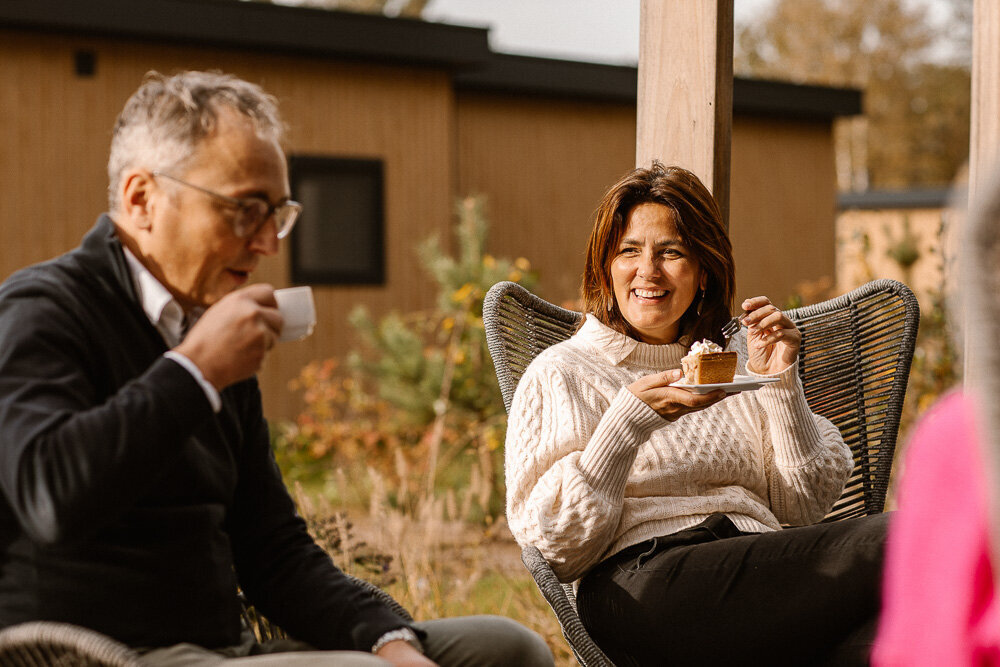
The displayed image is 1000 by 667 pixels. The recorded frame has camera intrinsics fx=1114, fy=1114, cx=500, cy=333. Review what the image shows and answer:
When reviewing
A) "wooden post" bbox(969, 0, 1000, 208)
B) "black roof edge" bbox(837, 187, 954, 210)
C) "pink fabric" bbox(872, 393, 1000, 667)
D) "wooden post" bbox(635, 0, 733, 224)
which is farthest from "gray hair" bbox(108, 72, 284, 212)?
"black roof edge" bbox(837, 187, 954, 210)

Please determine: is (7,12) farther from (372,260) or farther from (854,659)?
(854,659)

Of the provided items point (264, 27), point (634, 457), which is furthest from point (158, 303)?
point (264, 27)

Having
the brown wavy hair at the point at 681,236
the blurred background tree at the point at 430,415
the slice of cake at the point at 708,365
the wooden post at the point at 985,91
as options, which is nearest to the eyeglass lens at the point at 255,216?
the slice of cake at the point at 708,365

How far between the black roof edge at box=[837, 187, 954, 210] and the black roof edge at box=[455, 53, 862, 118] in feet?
23.6

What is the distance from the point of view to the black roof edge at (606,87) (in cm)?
1090

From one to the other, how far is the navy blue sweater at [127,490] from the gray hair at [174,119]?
5.2 inches

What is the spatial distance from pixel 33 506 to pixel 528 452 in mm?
1228

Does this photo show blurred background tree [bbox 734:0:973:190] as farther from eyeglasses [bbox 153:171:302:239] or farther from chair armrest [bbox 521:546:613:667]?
eyeglasses [bbox 153:171:302:239]

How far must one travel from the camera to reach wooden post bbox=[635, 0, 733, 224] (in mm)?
2934

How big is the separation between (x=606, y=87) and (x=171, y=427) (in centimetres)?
1060

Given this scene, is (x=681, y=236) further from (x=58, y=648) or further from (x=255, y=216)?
(x=58, y=648)

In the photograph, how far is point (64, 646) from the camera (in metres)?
1.40

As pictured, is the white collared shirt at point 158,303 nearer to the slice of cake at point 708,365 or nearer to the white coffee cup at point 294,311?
the white coffee cup at point 294,311

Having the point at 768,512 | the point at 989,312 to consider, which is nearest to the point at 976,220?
the point at 989,312
